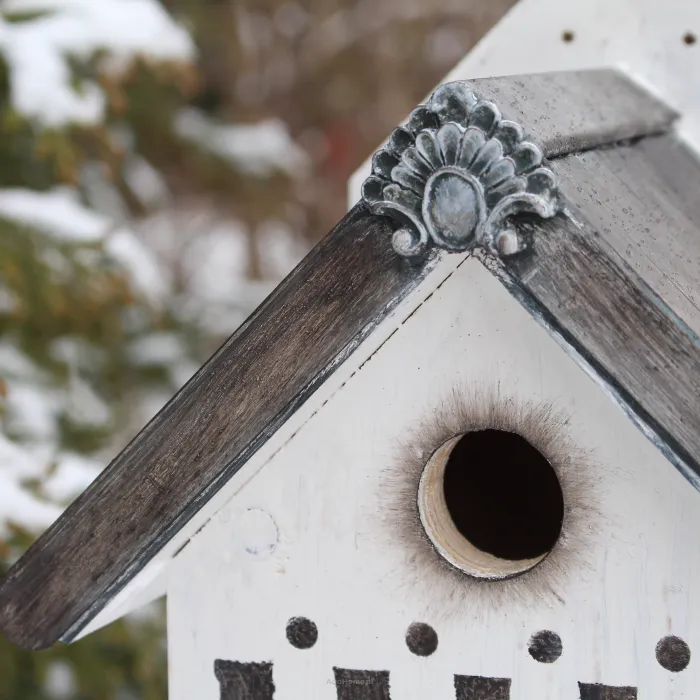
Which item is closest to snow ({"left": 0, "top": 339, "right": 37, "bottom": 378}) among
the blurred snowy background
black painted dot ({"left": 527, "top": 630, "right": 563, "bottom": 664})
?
the blurred snowy background

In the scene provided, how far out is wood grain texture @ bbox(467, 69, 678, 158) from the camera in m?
0.68

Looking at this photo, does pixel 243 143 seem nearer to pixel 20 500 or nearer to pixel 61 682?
pixel 61 682

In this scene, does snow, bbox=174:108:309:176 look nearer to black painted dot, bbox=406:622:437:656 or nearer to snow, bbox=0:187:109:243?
snow, bbox=0:187:109:243

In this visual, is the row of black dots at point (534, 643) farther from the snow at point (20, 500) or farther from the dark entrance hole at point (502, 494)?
the snow at point (20, 500)

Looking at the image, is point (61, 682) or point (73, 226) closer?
point (73, 226)

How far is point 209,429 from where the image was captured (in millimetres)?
726

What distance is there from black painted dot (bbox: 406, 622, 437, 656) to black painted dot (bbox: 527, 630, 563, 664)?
0.24 ft

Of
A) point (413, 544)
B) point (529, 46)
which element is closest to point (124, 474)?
point (413, 544)

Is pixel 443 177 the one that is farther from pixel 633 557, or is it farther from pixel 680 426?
pixel 633 557

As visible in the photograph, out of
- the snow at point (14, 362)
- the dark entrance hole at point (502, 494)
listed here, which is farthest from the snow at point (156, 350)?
the dark entrance hole at point (502, 494)

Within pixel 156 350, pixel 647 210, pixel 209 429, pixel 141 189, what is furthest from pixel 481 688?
pixel 141 189

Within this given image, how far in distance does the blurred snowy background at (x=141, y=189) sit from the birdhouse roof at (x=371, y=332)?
2.01 feet

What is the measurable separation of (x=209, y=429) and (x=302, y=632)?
0.20m

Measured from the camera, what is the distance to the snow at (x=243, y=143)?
8.77ft
